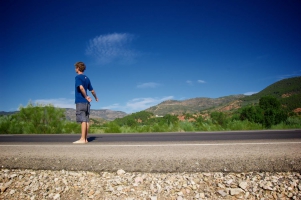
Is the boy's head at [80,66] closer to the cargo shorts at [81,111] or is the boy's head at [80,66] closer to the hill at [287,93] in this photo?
the cargo shorts at [81,111]

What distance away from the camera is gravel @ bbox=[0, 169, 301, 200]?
6.77 feet

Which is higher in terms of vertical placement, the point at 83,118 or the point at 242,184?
the point at 83,118

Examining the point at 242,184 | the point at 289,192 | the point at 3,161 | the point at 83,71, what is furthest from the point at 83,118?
the point at 289,192

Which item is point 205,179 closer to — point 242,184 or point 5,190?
point 242,184

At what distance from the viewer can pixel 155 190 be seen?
86.5 inches

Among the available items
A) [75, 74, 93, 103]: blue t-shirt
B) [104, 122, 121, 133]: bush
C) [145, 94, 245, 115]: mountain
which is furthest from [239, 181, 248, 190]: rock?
[145, 94, 245, 115]: mountain

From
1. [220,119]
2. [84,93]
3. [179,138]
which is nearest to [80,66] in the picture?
[84,93]

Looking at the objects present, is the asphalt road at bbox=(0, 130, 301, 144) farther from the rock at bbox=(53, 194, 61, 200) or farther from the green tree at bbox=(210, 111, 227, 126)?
the green tree at bbox=(210, 111, 227, 126)

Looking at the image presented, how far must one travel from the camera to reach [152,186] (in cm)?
225

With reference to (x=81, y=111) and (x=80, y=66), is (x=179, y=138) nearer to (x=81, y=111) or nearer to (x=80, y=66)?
(x=81, y=111)

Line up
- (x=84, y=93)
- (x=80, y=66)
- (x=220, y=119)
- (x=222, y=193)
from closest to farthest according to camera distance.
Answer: (x=222, y=193), (x=84, y=93), (x=80, y=66), (x=220, y=119)

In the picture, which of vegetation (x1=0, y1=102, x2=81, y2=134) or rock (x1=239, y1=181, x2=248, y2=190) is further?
vegetation (x1=0, y1=102, x2=81, y2=134)

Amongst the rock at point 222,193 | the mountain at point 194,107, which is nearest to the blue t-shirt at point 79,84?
the rock at point 222,193

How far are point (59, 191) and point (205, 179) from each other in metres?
1.77
